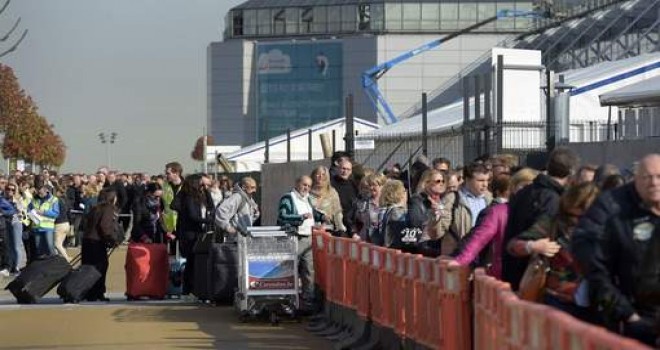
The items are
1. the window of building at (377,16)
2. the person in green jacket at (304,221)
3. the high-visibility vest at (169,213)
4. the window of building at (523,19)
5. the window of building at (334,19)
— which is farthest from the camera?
the window of building at (334,19)

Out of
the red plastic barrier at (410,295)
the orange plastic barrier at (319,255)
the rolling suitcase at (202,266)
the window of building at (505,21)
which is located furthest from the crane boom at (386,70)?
→ the red plastic barrier at (410,295)

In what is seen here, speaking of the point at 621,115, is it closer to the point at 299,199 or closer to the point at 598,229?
the point at 299,199

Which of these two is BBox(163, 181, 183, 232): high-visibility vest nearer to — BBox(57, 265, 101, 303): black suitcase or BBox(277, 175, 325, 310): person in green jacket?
BBox(57, 265, 101, 303): black suitcase

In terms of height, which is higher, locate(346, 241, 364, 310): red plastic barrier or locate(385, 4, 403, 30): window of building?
locate(385, 4, 403, 30): window of building

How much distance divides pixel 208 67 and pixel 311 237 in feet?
268

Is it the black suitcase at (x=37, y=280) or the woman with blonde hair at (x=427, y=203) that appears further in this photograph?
the black suitcase at (x=37, y=280)

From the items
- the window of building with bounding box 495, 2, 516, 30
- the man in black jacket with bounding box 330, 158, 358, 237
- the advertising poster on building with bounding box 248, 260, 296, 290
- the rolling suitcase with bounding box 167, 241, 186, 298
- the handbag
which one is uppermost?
the window of building with bounding box 495, 2, 516, 30

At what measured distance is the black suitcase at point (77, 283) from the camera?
23.3 m

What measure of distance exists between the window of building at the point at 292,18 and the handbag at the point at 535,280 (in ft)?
287

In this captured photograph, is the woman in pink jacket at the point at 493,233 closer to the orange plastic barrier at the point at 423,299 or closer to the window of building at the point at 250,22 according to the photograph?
the orange plastic barrier at the point at 423,299

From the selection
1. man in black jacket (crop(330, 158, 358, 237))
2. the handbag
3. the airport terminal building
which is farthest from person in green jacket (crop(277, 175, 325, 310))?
the airport terminal building

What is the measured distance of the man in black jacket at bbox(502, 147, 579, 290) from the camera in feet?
37.6

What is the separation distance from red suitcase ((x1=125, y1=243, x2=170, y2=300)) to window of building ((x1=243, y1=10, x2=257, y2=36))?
250 ft

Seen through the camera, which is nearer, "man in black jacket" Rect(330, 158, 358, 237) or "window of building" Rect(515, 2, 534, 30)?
"man in black jacket" Rect(330, 158, 358, 237)
